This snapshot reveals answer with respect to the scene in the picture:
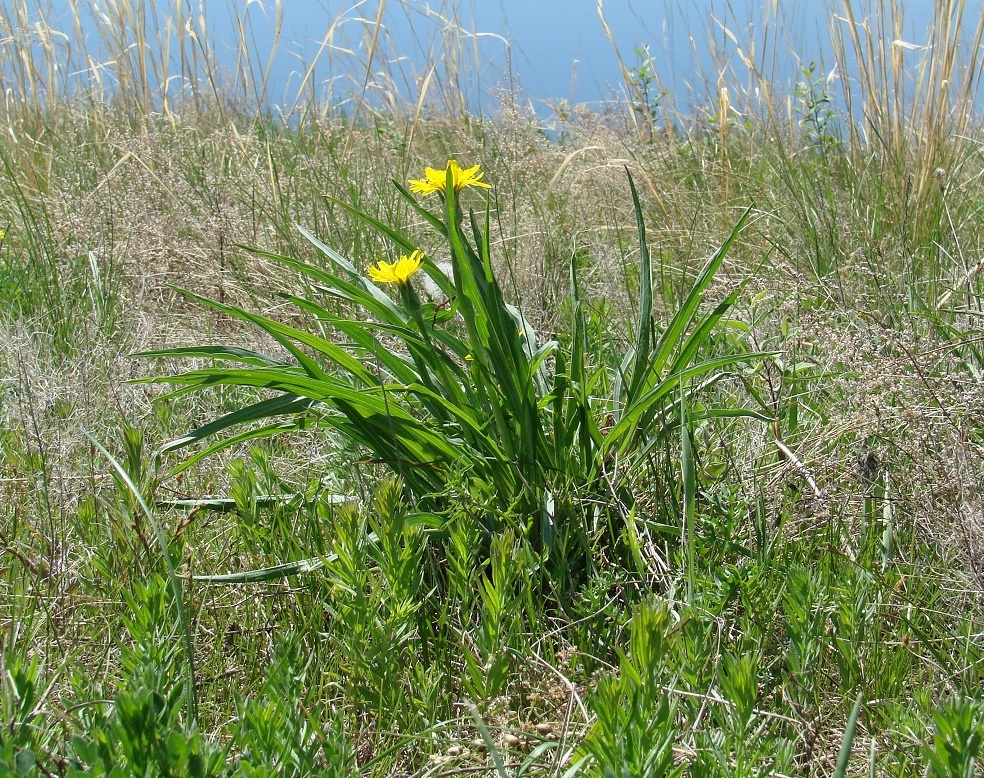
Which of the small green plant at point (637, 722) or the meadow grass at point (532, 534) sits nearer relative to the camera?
the small green plant at point (637, 722)

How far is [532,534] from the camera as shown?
1.42m

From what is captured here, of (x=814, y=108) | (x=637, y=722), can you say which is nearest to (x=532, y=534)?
(x=637, y=722)

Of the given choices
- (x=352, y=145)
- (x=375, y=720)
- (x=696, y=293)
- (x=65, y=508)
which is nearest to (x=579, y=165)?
(x=352, y=145)

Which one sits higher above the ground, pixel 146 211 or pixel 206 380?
pixel 146 211

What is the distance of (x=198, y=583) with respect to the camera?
1323 mm

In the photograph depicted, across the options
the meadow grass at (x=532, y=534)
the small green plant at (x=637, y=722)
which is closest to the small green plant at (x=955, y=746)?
the meadow grass at (x=532, y=534)

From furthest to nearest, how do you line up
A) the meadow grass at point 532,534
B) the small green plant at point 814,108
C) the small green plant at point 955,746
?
the small green plant at point 814,108, the meadow grass at point 532,534, the small green plant at point 955,746

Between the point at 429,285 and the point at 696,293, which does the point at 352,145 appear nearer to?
the point at 429,285

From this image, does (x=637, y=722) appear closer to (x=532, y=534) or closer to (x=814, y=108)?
(x=532, y=534)

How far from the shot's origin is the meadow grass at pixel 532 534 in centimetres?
90

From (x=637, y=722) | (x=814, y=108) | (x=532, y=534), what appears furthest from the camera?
(x=814, y=108)

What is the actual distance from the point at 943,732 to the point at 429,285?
2202 millimetres

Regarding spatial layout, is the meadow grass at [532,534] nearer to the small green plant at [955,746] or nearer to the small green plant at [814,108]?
the small green plant at [955,746]

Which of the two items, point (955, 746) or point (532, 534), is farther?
point (532, 534)
